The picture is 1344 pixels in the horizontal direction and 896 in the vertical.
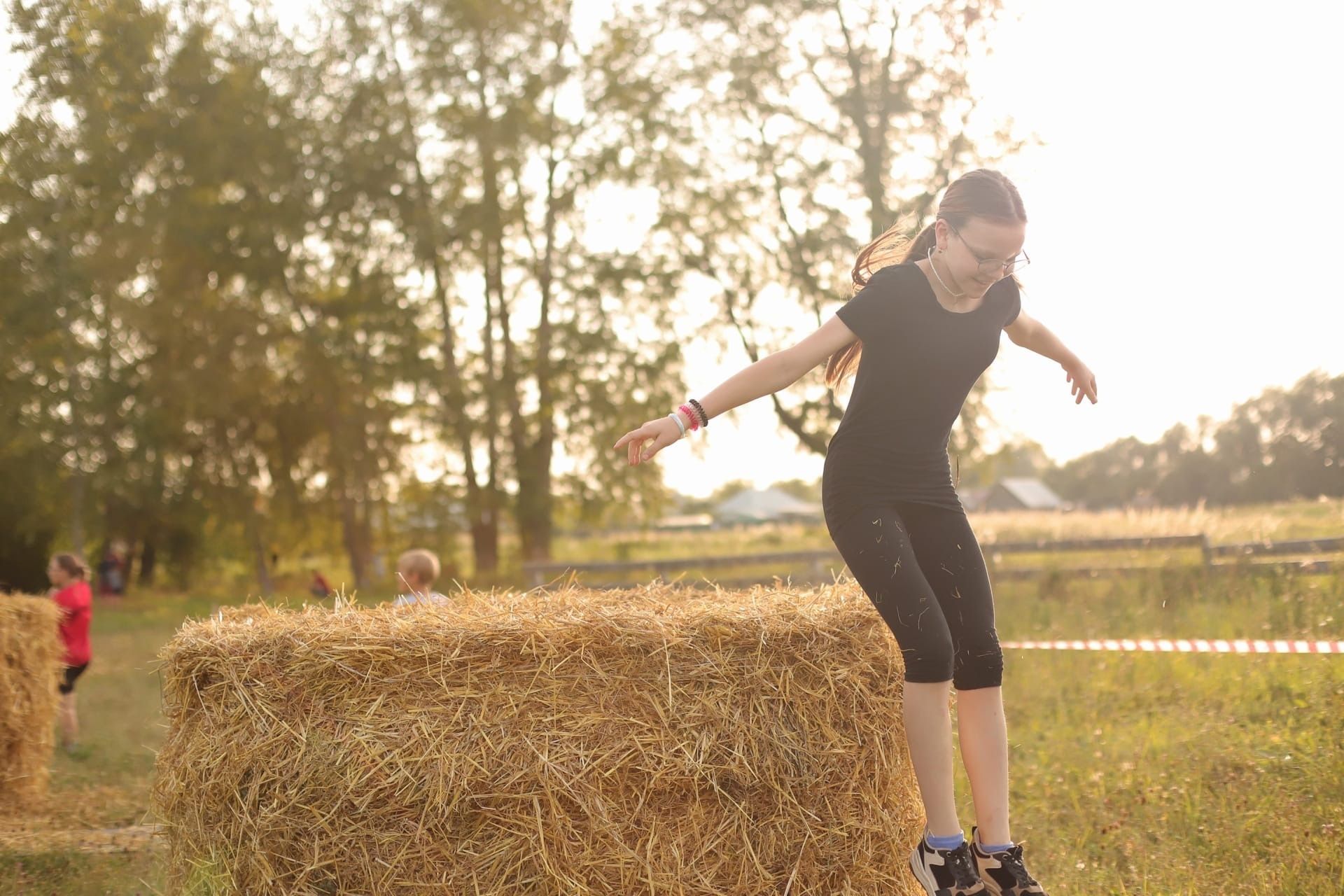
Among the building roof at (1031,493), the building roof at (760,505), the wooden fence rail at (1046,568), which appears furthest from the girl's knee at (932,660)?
the building roof at (760,505)

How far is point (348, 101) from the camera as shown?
83.4 ft

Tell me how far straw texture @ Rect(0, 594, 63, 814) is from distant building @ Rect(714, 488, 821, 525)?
78393 mm

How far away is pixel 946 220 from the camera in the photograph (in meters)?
3.40

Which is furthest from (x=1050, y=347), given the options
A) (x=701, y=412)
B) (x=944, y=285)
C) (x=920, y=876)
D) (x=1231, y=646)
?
(x=1231, y=646)

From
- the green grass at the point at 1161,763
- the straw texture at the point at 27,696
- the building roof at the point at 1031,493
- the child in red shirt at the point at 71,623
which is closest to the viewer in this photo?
the green grass at the point at 1161,763

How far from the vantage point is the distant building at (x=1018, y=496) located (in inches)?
3029

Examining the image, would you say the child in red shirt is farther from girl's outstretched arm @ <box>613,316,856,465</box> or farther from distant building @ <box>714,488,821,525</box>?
distant building @ <box>714,488,821,525</box>

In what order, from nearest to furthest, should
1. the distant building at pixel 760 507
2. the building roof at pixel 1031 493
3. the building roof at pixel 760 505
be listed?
the building roof at pixel 1031 493
the distant building at pixel 760 507
the building roof at pixel 760 505

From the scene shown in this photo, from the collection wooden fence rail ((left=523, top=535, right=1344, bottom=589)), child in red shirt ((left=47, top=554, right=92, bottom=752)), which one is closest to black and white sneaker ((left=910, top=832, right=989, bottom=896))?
wooden fence rail ((left=523, top=535, right=1344, bottom=589))

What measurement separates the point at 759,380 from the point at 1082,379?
1.37 metres

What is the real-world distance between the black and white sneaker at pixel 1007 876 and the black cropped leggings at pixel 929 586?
461mm

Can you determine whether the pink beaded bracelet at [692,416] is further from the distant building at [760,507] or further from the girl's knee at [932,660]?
the distant building at [760,507]

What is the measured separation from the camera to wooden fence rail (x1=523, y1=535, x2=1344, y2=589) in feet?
33.3

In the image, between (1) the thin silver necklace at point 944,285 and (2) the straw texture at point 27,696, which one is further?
(2) the straw texture at point 27,696
